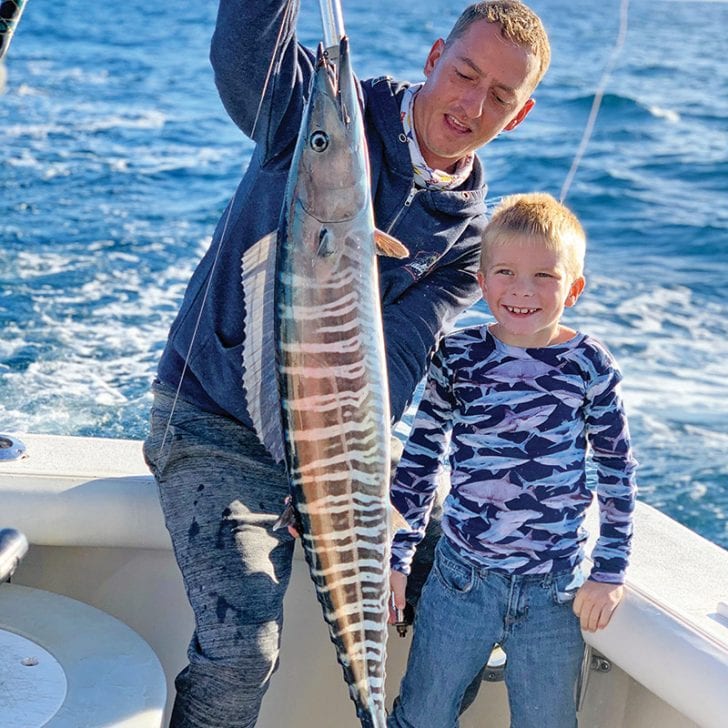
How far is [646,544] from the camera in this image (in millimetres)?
2736

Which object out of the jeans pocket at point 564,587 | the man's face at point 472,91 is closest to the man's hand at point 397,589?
the jeans pocket at point 564,587

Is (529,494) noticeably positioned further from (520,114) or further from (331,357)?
(520,114)

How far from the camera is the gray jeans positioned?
7.42 feet

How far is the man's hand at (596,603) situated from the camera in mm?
2260

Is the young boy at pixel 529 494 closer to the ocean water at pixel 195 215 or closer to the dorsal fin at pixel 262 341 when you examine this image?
the dorsal fin at pixel 262 341

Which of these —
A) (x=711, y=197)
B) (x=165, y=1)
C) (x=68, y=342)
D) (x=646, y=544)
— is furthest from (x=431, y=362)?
(x=165, y=1)

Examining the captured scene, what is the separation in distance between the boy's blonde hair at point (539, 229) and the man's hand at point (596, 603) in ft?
2.12

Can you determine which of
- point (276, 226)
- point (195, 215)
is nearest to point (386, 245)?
point (276, 226)

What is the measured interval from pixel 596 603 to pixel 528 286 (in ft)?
2.17

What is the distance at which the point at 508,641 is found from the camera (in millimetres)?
2297

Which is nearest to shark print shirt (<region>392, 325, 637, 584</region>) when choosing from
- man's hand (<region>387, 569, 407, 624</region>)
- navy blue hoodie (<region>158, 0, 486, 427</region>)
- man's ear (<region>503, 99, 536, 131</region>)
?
man's hand (<region>387, 569, 407, 624</region>)

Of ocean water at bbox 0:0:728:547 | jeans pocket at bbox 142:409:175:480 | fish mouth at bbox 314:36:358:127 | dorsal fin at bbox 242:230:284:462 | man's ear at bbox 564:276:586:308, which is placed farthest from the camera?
ocean water at bbox 0:0:728:547

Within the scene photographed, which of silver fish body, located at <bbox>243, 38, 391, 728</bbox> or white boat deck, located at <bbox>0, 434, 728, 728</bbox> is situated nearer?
silver fish body, located at <bbox>243, 38, 391, 728</bbox>

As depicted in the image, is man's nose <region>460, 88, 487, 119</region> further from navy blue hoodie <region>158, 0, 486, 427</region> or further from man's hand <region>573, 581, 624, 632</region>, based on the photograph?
man's hand <region>573, 581, 624, 632</region>
